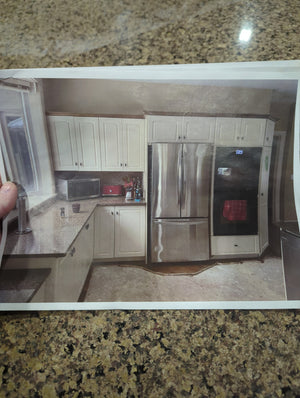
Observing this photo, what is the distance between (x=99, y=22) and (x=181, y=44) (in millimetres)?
181

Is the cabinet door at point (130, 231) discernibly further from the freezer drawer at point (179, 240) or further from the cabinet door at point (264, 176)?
the cabinet door at point (264, 176)

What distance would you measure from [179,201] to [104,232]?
147mm

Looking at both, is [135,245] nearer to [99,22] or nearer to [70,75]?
[70,75]

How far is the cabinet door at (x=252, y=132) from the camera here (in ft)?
1.38

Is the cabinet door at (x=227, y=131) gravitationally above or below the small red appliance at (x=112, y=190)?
above

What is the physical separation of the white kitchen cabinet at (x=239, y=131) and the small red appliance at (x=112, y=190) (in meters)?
0.20

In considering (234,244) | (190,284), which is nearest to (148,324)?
(190,284)

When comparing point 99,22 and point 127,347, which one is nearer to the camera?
point 127,347

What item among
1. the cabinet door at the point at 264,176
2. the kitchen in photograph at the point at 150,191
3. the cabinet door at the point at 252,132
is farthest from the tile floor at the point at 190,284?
the cabinet door at the point at 252,132

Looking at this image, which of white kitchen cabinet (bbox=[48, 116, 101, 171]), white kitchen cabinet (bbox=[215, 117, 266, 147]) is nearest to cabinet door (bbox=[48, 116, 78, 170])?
white kitchen cabinet (bbox=[48, 116, 101, 171])

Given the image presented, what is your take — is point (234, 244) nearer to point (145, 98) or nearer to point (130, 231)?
point (130, 231)

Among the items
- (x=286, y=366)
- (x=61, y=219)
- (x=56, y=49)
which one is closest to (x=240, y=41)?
(x=56, y=49)

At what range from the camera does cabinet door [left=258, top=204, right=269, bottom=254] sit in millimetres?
430

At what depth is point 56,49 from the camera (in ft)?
1.55
